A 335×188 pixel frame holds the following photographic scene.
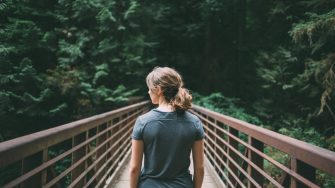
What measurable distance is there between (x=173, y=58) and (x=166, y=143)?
24.6 meters

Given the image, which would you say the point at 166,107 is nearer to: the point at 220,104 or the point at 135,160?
the point at 135,160

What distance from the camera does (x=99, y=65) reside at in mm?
19438

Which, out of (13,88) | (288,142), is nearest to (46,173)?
(288,142)

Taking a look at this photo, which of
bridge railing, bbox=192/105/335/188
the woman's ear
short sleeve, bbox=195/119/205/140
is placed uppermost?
the woman's ear

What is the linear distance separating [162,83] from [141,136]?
401 mm

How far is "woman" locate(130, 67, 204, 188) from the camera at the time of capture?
2.72m

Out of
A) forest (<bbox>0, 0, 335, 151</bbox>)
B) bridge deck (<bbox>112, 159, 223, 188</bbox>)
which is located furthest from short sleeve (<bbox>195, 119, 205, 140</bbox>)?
forest (<bbox>0, 0, 335, 151</bbox>)

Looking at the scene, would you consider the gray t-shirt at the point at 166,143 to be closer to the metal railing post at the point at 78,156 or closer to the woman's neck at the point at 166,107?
the woman's neck at the point at 166,107

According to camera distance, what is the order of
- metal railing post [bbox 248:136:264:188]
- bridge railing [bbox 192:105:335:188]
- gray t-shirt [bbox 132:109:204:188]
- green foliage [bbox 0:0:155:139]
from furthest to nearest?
green foliage [bbox 0:0:155:139], metal railing post [bbox 248:136:264:188], gray t-shirt [bbox 132:109:204:188], bridge railing [bbox 192:105:335:188]

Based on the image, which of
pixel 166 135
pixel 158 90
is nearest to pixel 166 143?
pixel 166 135

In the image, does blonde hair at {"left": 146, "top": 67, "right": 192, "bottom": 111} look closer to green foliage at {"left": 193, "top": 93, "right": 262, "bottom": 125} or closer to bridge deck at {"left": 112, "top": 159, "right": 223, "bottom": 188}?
bridge deck at {"left": 112, "top": 159, "right": 223, "bottom": 188}

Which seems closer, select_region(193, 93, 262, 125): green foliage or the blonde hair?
the blonde hair

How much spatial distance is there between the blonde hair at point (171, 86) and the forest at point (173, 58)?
9.27 metres

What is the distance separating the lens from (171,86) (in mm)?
2779
